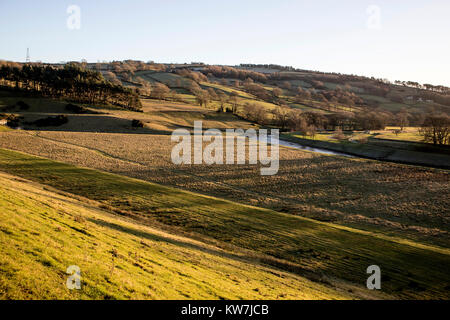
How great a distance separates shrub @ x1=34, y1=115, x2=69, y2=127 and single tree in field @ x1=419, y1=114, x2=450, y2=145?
110950 millimetres

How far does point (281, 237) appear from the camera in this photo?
27.0 meters

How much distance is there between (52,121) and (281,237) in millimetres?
83683

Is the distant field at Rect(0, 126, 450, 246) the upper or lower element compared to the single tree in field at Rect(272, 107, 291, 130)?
lower

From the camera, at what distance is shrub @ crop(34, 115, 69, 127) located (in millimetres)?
83625

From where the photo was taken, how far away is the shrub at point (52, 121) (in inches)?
3292

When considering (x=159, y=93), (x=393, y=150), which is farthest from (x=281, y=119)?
(x=159, y=93)

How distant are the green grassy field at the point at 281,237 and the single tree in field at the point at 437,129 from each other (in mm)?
71743

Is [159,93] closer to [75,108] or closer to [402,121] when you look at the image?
[75,108]

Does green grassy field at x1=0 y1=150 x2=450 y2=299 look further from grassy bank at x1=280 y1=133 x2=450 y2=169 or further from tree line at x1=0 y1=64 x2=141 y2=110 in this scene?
tree line at x1=0 y1=64 x2=141 y2=110

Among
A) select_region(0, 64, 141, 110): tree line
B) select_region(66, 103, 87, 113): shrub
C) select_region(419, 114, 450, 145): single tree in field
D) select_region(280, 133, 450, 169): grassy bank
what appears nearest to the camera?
select_region(280, 133, 450, 169): grassy bank

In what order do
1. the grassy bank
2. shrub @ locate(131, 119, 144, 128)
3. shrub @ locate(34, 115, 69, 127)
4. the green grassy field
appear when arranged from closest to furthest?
the green grassy field → the grassy bank → shrub @ locate(34, 115, 69, 127) → shrub @ locate(131, 119, 144, 128)

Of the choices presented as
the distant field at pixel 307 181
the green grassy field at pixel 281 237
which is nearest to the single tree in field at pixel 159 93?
the distant field at pixel 307 181

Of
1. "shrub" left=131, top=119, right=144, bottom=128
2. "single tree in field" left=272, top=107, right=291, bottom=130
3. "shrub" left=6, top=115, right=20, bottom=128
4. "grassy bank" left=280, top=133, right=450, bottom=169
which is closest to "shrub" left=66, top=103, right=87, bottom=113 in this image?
"shrub" left=6, top=115, right=20, bottom=128
